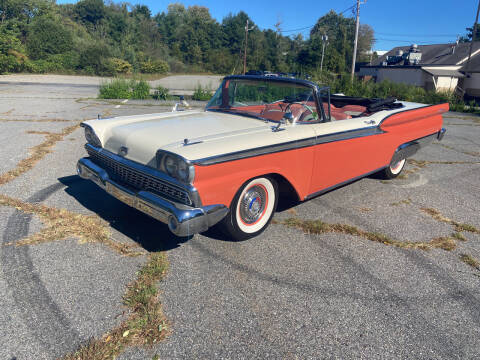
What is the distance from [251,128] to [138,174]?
1124 millimetres

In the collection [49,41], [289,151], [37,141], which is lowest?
[37,141]

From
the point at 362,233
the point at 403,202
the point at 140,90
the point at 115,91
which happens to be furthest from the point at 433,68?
the point at 362,233

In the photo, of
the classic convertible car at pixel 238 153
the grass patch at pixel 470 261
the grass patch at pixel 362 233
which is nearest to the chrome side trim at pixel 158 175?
the classic convertible car at pixel 238 153

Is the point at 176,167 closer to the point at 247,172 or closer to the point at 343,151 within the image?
the point at 247,172

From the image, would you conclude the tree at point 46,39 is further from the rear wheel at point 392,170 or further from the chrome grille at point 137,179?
the rear wheel at point 392,170

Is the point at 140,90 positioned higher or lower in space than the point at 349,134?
higher

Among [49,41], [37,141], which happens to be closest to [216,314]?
[37,141]

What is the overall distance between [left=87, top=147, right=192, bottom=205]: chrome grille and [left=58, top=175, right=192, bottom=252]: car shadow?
508 mm

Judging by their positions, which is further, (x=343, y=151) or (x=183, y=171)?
(x=343, y=151)

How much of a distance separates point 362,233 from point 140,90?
1523 cm

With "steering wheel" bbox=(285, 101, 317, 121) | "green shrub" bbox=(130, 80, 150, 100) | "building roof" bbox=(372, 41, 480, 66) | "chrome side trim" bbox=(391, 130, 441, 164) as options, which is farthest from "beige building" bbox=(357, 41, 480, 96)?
"steering wheel" bbox=(285, 101, 317, 121)

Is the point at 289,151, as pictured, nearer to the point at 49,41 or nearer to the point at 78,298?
the point at 78,298

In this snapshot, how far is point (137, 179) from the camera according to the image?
302 centimetres

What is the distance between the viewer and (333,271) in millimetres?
2910
